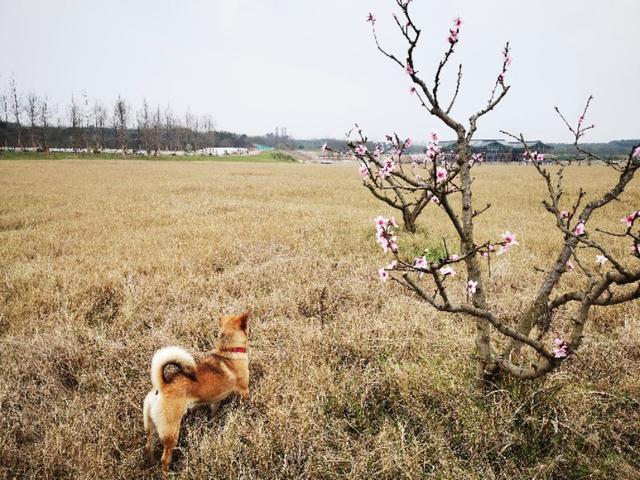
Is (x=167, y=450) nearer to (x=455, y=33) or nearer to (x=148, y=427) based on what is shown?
(x=148, y=427)

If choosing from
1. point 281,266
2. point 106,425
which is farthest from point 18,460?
point 281,266

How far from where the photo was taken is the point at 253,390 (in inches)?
139

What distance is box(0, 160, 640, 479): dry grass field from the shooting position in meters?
2.75

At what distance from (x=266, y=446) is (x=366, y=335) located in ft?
5.63

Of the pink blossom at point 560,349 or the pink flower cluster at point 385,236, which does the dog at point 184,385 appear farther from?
the pink blossom at point 560,349

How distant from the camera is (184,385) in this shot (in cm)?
291

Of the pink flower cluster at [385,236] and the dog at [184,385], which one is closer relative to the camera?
the pink flower cluster at [385,236]

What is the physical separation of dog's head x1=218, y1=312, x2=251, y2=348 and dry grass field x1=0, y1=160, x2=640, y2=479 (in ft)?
1.49

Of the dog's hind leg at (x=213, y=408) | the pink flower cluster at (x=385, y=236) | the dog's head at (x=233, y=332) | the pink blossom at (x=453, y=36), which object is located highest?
the pink blossom at (x=453, y=36)

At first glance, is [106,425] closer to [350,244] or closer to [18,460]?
[18,460]

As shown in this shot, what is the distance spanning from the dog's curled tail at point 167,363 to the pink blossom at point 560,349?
2.62 metres

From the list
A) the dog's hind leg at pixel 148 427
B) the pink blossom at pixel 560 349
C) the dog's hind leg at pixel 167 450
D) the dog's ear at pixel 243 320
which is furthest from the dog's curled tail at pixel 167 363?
the pink blossom at pixel 560 349

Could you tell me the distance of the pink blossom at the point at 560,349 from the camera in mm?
2443

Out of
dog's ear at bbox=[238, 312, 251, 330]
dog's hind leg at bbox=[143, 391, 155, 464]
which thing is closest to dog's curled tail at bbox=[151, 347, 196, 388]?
dog's hind leg at bbox=[143, 391, 155, 464]
